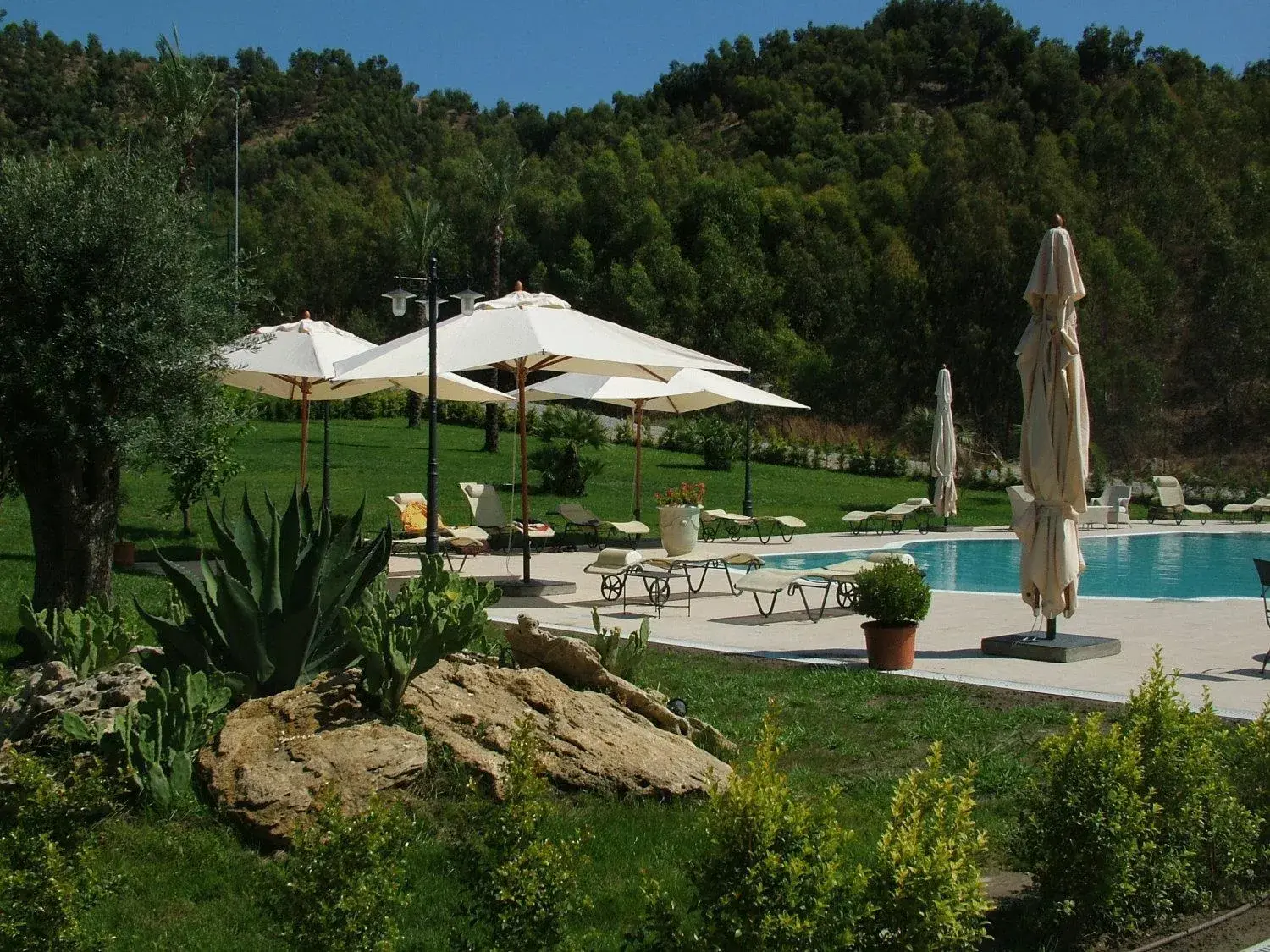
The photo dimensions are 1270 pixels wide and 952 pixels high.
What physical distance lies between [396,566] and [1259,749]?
36.8ft

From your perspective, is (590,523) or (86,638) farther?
(590,523)

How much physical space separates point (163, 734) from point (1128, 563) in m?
16.1

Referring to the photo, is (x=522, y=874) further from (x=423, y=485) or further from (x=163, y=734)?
(x=423, y=485)

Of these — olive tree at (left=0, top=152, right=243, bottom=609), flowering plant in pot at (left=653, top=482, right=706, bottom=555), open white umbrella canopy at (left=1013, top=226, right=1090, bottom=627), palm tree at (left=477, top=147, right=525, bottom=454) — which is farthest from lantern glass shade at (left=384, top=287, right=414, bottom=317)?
palm tree at (left=477, top=147, right=525, bottom=454)

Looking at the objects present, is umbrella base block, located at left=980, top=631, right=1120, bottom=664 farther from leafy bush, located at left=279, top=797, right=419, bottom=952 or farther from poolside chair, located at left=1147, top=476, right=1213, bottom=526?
poolside chair, located at left=1147, top=476, right=1213, bottom=526

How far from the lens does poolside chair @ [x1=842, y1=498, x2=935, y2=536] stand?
2075cm

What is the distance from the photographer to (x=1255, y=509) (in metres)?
25.6

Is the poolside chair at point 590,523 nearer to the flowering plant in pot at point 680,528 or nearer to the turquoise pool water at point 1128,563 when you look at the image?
the flowering plant in pot at point 680,528

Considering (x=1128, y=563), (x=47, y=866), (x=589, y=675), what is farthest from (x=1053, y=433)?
(x=1128, y=563)

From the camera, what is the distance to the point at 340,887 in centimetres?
322

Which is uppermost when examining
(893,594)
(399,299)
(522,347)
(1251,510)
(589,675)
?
(399,299)

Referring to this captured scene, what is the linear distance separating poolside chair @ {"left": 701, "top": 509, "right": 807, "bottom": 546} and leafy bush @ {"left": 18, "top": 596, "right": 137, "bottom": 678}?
11599 mm

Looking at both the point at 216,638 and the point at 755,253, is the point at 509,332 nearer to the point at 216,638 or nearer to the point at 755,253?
the point at 216,638

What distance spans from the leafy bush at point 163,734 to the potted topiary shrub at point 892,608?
4863mm
